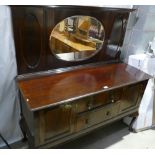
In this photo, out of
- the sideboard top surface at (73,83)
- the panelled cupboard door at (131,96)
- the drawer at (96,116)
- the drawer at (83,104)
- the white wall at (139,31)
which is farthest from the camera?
the white wall at (139,31)

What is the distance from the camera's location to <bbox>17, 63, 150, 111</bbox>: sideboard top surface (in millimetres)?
1125

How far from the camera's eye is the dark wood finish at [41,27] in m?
1.19

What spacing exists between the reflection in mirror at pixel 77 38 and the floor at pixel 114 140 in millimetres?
858

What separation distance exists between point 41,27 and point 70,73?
0.45 m

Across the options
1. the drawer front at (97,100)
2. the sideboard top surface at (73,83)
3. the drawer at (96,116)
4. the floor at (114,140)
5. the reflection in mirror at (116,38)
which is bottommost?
the floor at (114,140)

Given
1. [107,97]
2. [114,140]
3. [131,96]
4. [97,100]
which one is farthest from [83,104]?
[114,140]

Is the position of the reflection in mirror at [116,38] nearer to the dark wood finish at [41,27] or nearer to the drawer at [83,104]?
the dark wood finish at [41,27]

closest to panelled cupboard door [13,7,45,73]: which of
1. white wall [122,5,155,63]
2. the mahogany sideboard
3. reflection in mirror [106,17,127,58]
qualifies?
the mahogany sideboard

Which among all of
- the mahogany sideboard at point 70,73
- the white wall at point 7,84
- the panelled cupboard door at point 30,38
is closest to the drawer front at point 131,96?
the mahogany sideboard at point 70,73

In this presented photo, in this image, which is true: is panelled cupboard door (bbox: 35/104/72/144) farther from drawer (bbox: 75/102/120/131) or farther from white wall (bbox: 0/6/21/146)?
white wall (bbox: 0/6/21/146)

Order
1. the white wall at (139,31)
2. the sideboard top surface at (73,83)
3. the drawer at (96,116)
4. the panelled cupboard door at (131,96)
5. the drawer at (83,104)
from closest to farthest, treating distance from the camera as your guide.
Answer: the sideboard top surface at (73,83) < the drawer at (83,104) < the drawer at (96,116) < the panelled cupboard door at (131,96) < the white wall at (139,31)

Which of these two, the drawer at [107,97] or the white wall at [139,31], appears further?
the white wall at [139,31]

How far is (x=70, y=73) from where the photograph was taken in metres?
1.49

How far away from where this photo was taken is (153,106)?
198 cm
